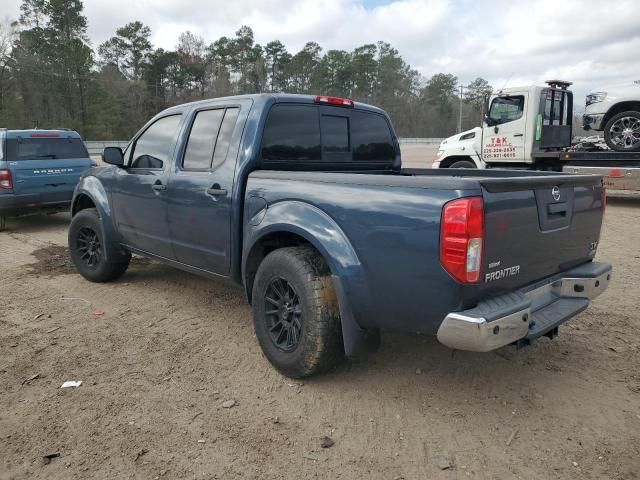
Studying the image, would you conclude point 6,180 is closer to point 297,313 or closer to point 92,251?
point 92,251

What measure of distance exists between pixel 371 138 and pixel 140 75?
213 ft

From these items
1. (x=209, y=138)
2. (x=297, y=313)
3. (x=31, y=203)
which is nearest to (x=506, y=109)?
(x=209, y=138)

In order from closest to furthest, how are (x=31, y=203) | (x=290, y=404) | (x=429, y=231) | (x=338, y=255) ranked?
(x=429, y=231) < (x=338, y=255) < (x=290, y=404) < (x=31, y=203)

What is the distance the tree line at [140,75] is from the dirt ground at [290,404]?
154ft

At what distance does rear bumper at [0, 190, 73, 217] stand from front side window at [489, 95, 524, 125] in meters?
9.71

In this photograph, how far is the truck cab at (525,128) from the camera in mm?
11852

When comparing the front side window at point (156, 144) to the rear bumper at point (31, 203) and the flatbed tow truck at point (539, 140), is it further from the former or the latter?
the flatbed tow truck at point (539, 140)

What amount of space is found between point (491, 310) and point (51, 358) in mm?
3169


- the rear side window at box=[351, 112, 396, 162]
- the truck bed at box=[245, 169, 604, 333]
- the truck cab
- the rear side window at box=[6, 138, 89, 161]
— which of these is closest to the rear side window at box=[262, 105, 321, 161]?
the rear side window at box=[351, 112, 396, 162]

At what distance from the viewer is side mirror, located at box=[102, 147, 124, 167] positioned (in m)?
4.84

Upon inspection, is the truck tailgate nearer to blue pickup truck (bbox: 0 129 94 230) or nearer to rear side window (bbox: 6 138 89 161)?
blue pickup truck (bbox: 0 129 94 230)

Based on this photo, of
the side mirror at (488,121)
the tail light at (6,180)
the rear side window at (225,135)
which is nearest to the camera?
the rear side window at (225,135)

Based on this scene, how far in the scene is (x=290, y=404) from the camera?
317cm

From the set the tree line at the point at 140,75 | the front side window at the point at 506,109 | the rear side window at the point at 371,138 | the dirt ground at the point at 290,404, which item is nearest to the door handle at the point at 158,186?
the dirt ground at the point at 290,404
